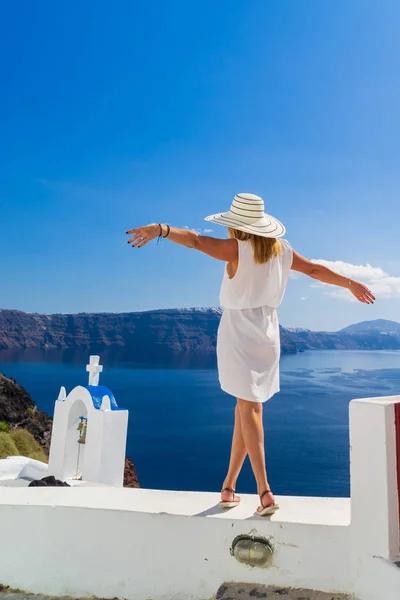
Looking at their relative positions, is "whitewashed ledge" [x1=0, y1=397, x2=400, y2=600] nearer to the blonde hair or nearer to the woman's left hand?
the blonde hair

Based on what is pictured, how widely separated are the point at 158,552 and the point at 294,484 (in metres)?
63.1

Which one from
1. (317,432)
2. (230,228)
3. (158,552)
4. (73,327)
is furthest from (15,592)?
(73,327)

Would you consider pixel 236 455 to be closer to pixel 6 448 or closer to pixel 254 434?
pixel 254 434

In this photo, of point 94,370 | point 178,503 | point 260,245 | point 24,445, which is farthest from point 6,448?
point 260,245

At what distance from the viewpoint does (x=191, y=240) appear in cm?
234

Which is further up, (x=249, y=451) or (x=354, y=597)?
(x=249, y=451)

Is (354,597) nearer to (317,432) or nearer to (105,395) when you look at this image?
(105,395)

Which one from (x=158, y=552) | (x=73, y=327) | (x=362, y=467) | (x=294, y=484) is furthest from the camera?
(x=73, y=327)

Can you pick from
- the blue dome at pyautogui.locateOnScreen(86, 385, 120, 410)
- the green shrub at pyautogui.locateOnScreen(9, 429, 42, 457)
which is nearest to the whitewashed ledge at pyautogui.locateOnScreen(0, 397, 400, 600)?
the blue dome at pyautogui.locateOnScreen(86, 385, 120, 410)

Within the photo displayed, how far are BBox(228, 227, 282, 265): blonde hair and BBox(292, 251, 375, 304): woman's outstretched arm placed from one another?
26 centimetres

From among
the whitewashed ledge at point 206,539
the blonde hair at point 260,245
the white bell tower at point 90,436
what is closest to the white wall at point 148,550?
the whitewashed ledge at point 206,539

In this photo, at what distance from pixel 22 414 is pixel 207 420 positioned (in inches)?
2065

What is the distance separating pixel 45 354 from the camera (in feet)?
527

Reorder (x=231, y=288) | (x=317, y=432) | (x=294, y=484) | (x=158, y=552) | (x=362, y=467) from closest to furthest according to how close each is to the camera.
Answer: (x=362, y=467)
(x=158, y=552)
(x=231, y=288)
(x=294, y=484)
(x=317, y=432)
